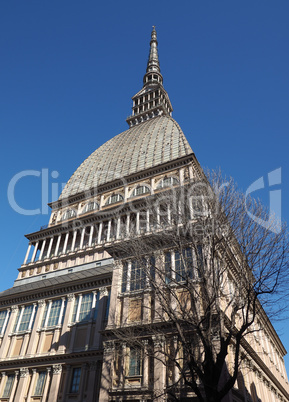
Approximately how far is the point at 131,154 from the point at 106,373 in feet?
161

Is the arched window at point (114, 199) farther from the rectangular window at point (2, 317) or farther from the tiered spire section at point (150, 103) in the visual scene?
the tiered spire section at point (150, 103)

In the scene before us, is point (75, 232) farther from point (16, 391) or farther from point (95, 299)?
point (16, 391)

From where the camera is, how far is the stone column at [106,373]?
20.6 metres

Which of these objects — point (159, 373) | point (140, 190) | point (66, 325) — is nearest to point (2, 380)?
point (66, 325)

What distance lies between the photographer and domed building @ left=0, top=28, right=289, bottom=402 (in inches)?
820

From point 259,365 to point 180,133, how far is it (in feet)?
142

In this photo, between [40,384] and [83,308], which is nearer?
[40,384]

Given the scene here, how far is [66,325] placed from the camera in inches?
1226

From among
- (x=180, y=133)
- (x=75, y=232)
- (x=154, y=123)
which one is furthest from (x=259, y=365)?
(x=154, y=123)

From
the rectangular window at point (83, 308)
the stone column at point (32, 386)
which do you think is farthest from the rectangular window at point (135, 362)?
the stone column at point (32, 386)

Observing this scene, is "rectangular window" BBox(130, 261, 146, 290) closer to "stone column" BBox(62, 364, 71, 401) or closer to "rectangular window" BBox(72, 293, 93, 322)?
"rectangular window" BBox(72, 293, 93, 322)

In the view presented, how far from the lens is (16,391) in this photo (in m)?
30.0

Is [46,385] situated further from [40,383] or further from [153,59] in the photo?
[153,59]

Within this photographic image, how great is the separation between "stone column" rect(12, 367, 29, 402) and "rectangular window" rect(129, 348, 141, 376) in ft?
49.3
